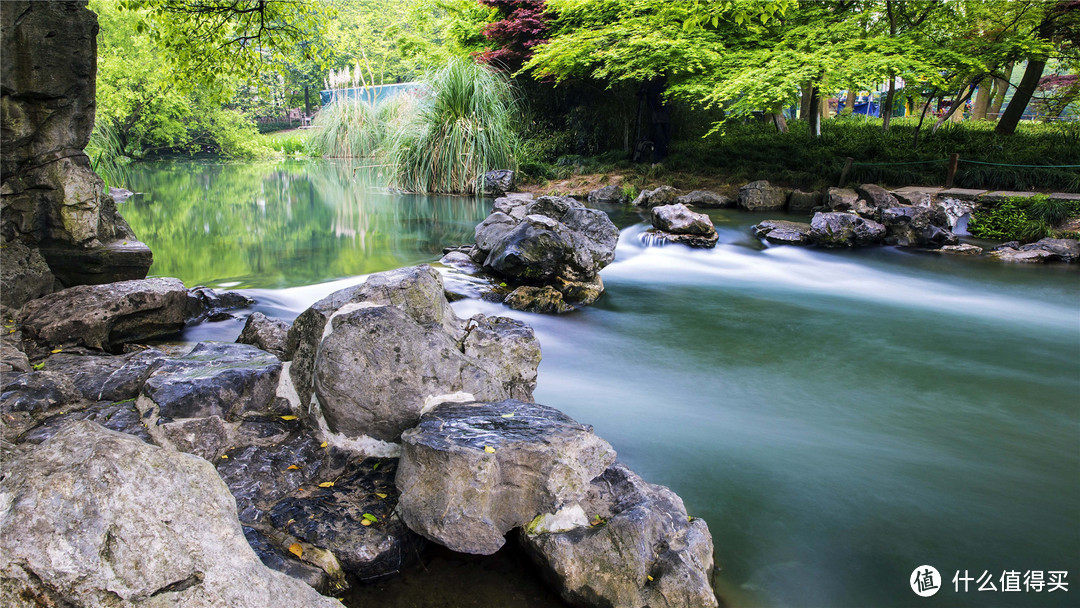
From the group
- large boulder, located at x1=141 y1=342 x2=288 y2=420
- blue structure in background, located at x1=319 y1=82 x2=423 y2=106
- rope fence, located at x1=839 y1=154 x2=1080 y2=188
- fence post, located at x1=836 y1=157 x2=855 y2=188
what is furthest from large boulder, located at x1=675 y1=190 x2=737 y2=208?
large boulder, located at x1=141 y1=342 x2=288 y2=420

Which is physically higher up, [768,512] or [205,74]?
[205,74]

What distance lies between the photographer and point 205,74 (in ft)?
20.1

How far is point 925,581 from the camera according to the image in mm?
2816

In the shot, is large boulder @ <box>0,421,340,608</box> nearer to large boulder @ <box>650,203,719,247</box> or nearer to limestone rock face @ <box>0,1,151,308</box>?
limestone rock face @ <box>0,1,151,308</box>

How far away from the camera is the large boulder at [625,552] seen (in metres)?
2.47

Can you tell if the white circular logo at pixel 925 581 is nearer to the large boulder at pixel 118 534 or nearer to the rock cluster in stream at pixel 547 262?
the large boulder at pixel 118 534

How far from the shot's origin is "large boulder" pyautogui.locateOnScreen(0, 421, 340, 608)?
5.04ft

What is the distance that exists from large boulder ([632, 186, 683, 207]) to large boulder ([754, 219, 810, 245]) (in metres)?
3.40

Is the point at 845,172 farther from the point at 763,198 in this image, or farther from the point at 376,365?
the point at 376,365

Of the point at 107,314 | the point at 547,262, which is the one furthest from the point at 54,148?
the point at 547,262

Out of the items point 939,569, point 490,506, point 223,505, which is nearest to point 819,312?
point 939,569

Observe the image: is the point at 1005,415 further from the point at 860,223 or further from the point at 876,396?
the point at 860,223

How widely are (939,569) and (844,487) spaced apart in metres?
0.64

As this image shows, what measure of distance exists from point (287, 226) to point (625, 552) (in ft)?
34.0
